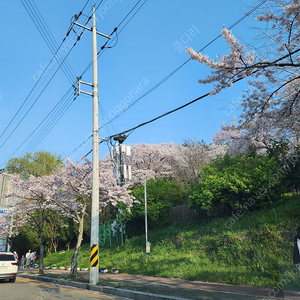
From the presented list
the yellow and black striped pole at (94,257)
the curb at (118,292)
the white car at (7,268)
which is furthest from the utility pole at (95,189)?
the white car at (7,268)

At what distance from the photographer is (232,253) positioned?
12.8 metres

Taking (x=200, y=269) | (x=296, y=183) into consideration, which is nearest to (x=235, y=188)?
(x=296, y=183)

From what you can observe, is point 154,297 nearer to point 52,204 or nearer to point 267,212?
point 267,212

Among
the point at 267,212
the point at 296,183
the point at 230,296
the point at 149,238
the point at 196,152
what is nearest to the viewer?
the point at 230,296

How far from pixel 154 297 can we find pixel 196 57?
7096mm

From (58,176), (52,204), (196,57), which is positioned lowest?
(52,204)

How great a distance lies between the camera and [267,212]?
14.9 meters

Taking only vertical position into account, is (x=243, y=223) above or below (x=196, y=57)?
below

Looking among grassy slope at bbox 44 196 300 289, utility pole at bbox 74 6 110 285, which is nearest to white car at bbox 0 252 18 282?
utility pole at bbox 74 6 110 285

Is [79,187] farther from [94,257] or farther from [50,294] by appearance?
[50,294]

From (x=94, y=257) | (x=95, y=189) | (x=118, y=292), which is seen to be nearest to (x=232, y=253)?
(x=118, y=292)

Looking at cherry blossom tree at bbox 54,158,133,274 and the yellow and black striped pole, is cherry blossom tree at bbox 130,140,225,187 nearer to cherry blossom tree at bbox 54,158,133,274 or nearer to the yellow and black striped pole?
cherry blossom tree at bbox 54,158,133,274

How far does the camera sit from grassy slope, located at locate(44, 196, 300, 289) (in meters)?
10.4

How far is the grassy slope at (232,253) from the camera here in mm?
10369
